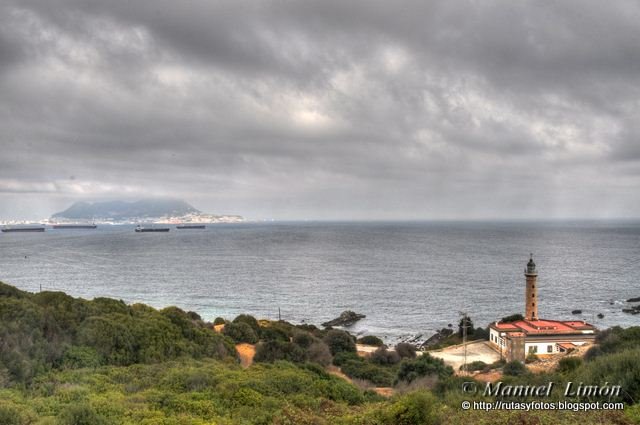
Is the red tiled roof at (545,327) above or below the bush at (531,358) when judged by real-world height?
above

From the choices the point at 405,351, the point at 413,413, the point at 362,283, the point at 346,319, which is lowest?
the point at 346,319

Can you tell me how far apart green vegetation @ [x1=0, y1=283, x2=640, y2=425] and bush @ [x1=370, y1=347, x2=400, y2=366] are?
8.46 feet

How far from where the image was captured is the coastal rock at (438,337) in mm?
35312

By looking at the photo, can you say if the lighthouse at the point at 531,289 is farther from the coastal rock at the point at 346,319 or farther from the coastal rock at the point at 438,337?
the coastal rock at the point at 346,319

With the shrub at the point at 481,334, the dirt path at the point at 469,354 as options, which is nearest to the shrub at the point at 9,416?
the dirt path at the point at 469,354

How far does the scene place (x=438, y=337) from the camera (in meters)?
37.4

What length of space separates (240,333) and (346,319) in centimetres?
1828

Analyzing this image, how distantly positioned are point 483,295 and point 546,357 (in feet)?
81.2

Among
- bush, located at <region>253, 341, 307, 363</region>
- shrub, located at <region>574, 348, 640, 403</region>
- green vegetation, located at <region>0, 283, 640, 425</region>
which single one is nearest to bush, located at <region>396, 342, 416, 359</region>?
green vegetation, located at <region>0, 283, 640, 425</region>

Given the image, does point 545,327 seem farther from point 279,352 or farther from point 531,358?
point 279,352

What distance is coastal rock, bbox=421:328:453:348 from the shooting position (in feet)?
116

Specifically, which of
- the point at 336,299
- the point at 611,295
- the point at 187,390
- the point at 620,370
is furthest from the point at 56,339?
the point at 611,295

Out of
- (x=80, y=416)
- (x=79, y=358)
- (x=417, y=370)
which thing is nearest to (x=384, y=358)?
(x=417, y=370)

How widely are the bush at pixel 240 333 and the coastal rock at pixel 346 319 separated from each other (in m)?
15.4
